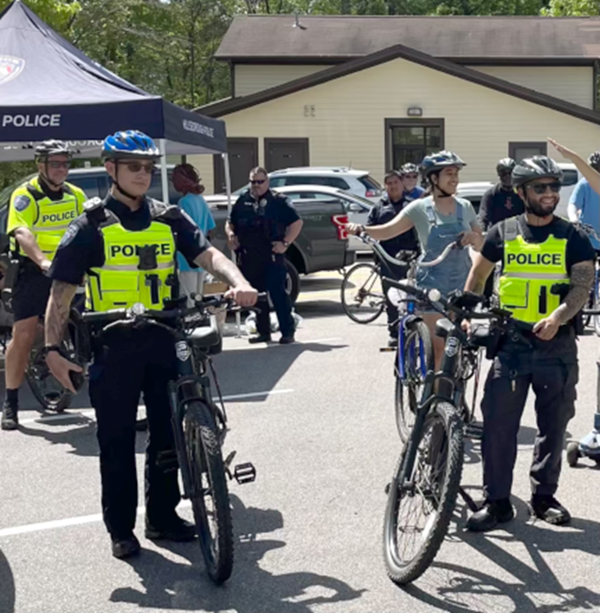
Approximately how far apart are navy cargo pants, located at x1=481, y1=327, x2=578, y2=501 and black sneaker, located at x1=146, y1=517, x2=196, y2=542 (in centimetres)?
150

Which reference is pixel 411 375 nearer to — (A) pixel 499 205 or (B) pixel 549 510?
(B) pixel 549 510

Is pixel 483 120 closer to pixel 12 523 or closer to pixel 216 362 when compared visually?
pixel 216 362

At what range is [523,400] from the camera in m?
5.15

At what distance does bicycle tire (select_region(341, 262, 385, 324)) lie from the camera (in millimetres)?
12789

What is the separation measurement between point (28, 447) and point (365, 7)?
5001 centimetres

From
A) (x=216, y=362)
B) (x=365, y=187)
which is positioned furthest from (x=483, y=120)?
(x=216, y=362)

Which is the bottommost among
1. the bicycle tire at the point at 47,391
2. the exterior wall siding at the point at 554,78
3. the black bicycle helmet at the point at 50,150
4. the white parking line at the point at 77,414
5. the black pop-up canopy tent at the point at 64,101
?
the white parking line at the point at 77,414

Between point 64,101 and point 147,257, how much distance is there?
4.91 m

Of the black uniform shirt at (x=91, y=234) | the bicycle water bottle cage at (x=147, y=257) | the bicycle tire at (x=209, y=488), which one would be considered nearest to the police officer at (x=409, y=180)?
the black uniform shirt at (x=91, y=234)

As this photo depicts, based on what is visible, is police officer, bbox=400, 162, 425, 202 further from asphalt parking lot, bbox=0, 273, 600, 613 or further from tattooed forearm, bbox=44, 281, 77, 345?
tattooed forearm, bbox=44, 281, 77, 345

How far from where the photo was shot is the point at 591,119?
27.8 metres

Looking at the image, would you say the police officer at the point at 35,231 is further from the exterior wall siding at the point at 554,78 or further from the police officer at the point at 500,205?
the exterior wall siding at the point at 554,78

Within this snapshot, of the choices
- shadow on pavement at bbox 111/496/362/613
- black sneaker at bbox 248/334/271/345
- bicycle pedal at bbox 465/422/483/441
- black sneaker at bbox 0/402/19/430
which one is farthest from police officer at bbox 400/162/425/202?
shadow on pavement at bbox 111/496/362/613

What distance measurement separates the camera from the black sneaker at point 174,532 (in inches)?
201
